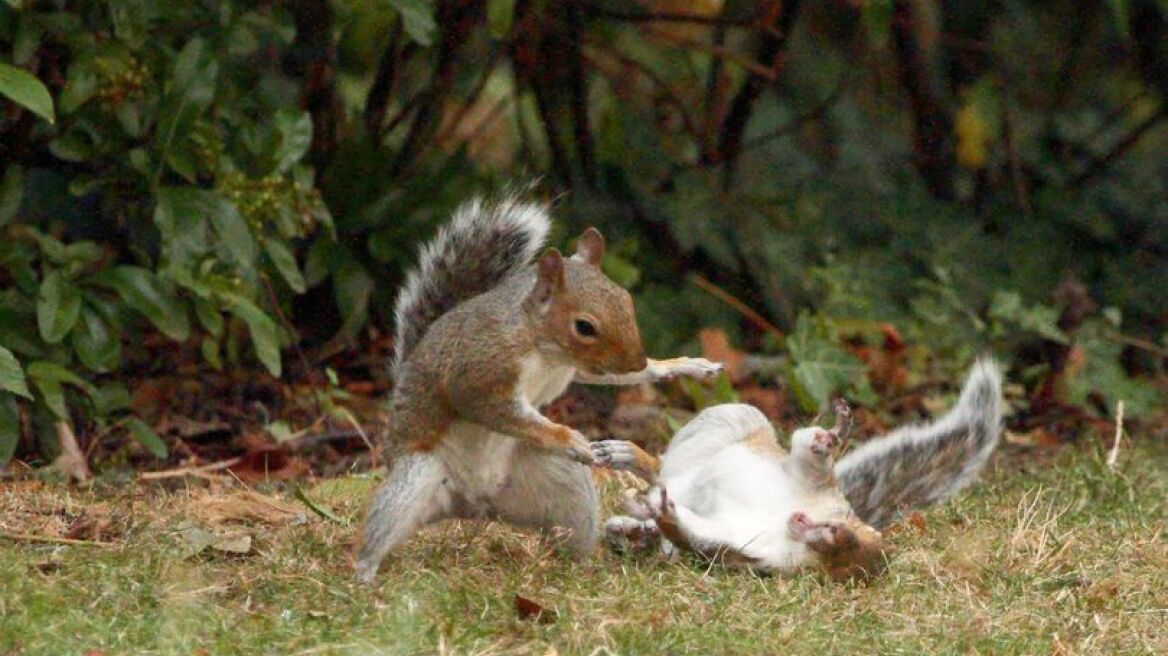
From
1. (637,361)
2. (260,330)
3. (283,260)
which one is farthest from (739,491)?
(283,260)

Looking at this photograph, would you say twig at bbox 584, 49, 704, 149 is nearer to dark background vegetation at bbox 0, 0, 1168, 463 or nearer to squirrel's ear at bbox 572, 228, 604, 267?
dark background vegetation at bbox 0, 0, 1168, 463

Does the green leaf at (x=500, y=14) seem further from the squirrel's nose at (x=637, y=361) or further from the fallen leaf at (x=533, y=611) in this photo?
the fallen leaf at (x=533, y=611)

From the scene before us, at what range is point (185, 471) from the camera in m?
4.37

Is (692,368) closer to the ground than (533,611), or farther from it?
farther from it

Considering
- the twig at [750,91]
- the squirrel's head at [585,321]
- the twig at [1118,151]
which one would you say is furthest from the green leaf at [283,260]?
the twig at [1118,151]

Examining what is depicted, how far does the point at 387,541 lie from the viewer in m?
3.15

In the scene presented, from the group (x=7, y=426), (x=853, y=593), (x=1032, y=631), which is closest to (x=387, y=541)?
(x=853, y=593)

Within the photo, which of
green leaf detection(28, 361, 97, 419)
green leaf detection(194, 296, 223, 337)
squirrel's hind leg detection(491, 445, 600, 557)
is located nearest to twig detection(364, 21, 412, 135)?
green leaf detection(194, 296, 223, 337)

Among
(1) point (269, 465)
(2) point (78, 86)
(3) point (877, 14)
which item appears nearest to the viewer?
(2) point (78, 86)

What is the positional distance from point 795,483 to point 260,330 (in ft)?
5.06

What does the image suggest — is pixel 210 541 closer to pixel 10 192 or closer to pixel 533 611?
pixel 533 611

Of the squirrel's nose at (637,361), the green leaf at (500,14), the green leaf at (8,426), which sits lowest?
the green leaf at (8,426)

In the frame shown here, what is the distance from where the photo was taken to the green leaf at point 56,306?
13.7 feet

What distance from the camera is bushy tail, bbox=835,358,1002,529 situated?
3.79 m
